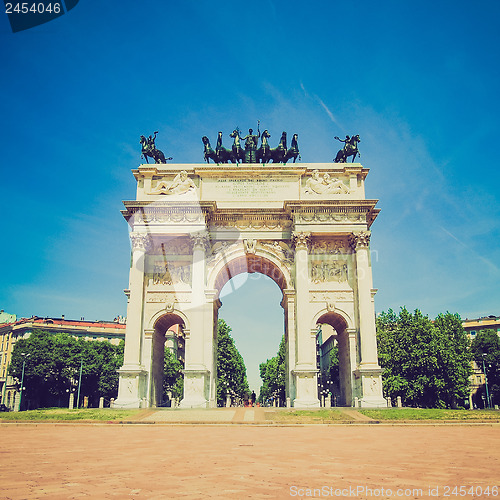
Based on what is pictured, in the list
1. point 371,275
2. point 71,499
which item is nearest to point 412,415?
point 371,275

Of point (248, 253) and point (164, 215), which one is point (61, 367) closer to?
point (164, 215)

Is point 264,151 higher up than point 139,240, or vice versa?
point 264,151

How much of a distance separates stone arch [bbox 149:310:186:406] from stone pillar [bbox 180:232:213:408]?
1555mm

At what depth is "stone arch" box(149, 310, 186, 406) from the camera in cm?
3544

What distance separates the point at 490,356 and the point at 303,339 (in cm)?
5719

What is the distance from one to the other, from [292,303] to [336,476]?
27.7m

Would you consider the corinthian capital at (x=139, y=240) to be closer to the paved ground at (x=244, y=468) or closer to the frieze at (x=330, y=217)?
the frieze at (x=330, y=217)

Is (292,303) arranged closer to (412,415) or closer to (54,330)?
(412,415)

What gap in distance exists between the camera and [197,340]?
3403 centimetres

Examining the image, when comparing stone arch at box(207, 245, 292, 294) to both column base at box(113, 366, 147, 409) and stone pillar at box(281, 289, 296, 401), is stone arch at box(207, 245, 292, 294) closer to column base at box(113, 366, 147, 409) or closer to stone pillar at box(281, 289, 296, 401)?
stone pillar at box(281, 289, 296, 401)

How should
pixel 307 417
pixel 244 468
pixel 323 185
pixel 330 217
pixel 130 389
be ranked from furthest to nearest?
pixel 323 185 → pixel 330 217 → pixel 130 389 → pixel 307 417 → pixel 244 468

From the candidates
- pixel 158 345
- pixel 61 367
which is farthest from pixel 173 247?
pixel 61 367

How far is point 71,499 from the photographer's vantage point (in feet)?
20.3

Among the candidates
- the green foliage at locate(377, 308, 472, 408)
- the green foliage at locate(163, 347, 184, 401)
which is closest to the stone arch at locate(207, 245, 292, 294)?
the green foliage at locate(377, 308, 472, 408)
